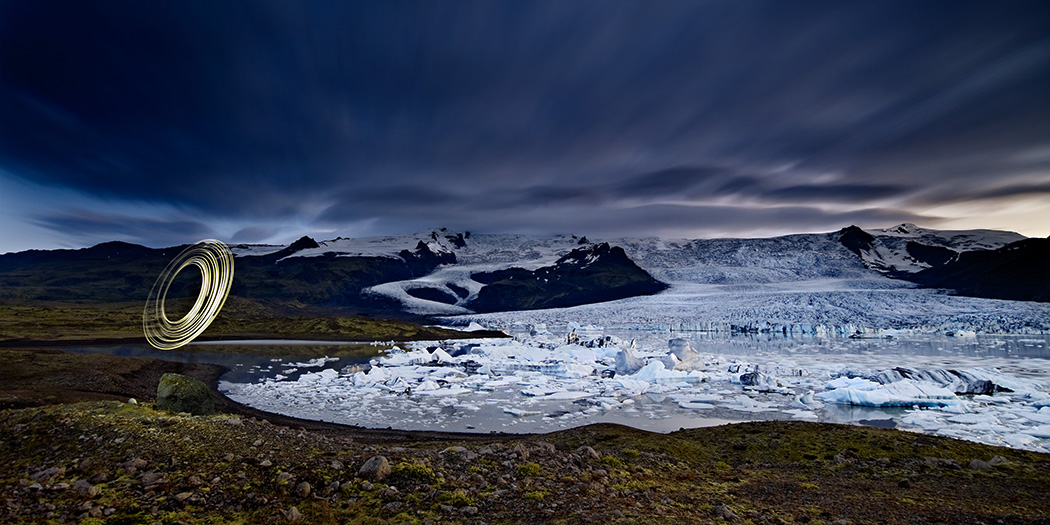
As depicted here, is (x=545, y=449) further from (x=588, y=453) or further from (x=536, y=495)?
(x=536, y=495)

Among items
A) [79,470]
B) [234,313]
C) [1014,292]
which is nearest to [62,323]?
[234,313]

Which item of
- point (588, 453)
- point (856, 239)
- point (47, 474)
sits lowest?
point (588, 453)

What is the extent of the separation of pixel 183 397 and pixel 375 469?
758 centimetres

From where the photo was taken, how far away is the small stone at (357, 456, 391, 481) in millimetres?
5652

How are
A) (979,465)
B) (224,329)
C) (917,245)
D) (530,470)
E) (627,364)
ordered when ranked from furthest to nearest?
(917,245)
(224,329)
(627,364)
(979,465)
(530,470)

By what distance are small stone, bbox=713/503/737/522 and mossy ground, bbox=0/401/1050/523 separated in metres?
0.06

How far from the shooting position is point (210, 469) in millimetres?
5586

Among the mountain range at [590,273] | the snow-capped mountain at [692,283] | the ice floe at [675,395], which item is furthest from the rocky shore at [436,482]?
the mountain range at [590,273]

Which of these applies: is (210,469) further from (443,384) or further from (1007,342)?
(1007,342)

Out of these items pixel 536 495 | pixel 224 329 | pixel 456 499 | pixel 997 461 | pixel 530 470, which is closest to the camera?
pixel 456 499

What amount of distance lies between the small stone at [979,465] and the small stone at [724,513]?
5.17m

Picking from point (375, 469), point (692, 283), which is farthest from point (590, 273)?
point (375, 469)

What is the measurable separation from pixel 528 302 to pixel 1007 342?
351 ft

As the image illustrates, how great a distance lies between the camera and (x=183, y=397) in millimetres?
10781
